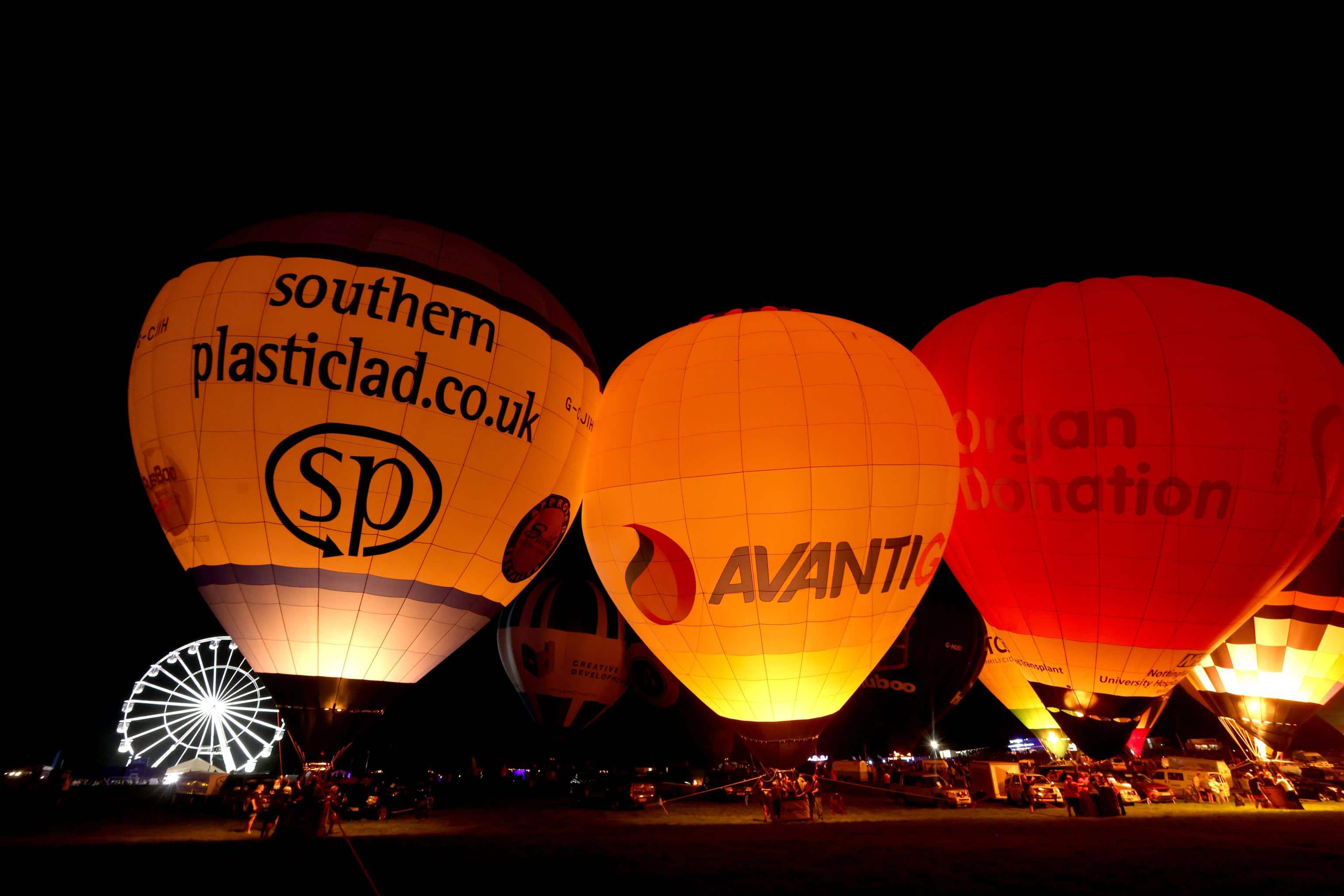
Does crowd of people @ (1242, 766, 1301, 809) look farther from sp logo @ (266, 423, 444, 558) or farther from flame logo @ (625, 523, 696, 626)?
sp logo @ (266, 423, 444, 558)

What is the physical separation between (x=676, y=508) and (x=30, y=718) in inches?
990

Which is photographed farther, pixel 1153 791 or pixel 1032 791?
pixel 1153 791

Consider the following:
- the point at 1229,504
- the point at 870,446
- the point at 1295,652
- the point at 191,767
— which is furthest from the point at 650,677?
the point at 191,767

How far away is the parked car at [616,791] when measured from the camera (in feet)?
36.9

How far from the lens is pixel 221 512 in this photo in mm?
6070

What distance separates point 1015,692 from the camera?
13.3 meters

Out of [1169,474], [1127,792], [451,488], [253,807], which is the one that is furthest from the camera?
[1127,792]

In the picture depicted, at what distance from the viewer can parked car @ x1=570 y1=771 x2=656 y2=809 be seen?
36.9 ft

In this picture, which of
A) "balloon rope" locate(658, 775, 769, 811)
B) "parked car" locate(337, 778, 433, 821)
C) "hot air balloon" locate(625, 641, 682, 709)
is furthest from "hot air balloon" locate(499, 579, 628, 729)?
"parked car" locate(337, 778, 433, 821)

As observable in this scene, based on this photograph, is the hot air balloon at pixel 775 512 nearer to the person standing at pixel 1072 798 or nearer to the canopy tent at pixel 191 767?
the person standing at pixel 1072 798

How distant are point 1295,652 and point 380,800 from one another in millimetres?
12862

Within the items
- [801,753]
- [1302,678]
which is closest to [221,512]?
[801,753]

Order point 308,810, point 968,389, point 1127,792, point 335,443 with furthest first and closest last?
point 1127,792, point 968,389, point 308,810, point 335,443

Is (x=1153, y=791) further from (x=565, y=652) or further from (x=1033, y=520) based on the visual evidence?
(x=565, y=652)
